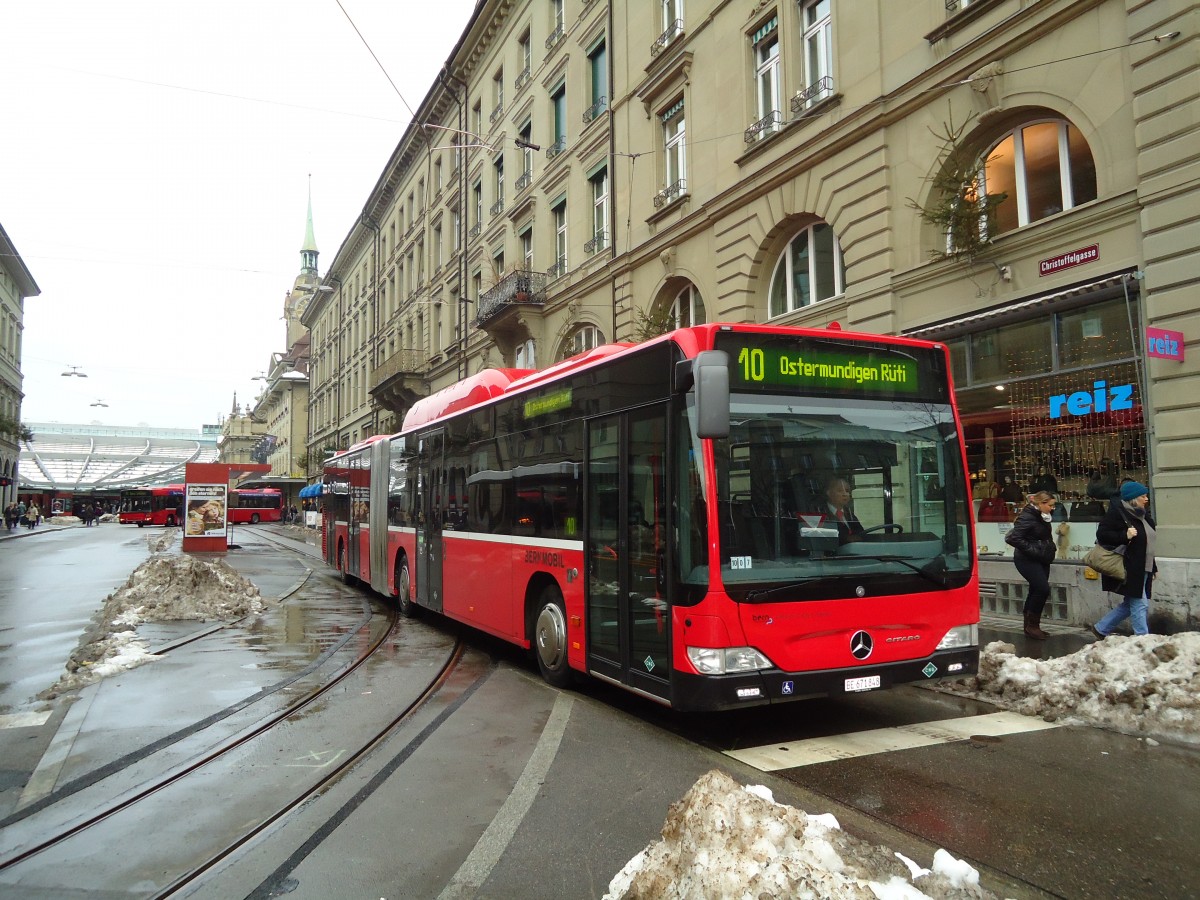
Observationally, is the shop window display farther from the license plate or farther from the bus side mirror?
the bus side mirror

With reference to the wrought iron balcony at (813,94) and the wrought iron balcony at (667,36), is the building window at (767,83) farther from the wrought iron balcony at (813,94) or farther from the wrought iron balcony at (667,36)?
the wrought iron balcony at (667,36)

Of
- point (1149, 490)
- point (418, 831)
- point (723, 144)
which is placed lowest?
point (418, 831)

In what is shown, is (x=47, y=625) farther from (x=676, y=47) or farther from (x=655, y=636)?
(x=676, y=47)

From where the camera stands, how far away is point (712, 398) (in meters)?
5.17

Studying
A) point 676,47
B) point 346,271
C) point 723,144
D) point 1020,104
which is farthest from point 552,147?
point 346,271

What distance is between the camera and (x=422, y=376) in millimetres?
37188

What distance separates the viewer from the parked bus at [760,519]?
17.7 feet

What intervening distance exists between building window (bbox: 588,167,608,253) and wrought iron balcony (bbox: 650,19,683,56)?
3.39 meters

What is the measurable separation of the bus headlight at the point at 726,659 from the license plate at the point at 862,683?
0.66 metres

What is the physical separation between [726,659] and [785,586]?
612 millimetres

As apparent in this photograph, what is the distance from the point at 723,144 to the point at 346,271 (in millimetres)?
45667

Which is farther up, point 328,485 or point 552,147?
point 552,147

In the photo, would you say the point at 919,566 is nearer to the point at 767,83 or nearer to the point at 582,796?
the point at 582,796

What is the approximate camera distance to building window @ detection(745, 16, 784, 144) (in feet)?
53.0
